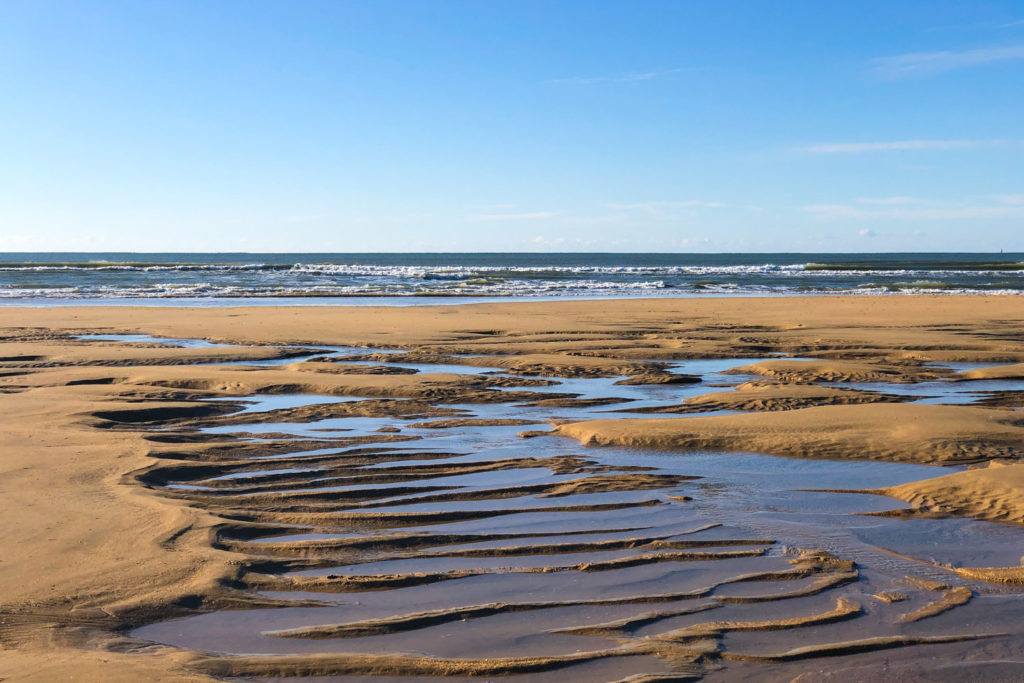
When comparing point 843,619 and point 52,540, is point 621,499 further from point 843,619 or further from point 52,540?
point 52,540

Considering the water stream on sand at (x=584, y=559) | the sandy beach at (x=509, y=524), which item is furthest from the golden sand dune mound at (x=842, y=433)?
the water stream on sand at (x=584, y=559)

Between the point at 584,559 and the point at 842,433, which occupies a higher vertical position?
the point at 842,433

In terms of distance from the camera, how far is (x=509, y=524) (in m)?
6.09

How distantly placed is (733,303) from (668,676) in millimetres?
29058

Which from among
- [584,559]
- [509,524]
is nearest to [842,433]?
[509,524]

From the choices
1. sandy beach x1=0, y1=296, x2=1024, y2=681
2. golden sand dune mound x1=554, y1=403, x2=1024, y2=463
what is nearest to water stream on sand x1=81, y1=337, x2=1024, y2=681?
sandy beach x1=0, y1=296, x2=1024, y2=681

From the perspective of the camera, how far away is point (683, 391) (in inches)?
486

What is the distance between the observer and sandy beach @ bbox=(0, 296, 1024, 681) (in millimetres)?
4203

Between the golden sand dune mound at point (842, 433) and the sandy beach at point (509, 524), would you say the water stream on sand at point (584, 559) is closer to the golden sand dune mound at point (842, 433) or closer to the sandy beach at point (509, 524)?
the sandy beach at point (509, 524)

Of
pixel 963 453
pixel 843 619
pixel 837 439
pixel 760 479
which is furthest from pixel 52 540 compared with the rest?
pixel 963 453

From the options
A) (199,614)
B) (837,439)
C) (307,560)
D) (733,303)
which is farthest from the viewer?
(733,303)

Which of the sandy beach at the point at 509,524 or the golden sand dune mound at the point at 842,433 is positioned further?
the golden sand dune mound at the point at 842,433

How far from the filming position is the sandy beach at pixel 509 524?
4.20 metres

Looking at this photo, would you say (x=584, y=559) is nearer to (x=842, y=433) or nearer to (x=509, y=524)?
(x=509, y=524)
